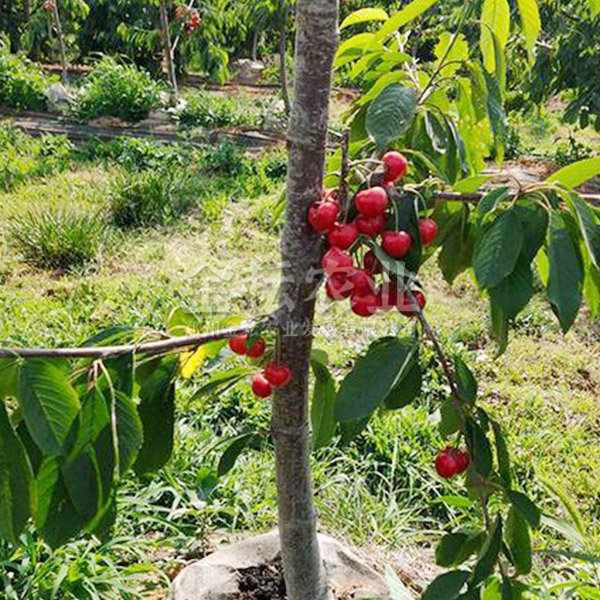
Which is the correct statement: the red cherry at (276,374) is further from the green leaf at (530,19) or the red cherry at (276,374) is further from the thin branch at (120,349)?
the green leaf at (530,19)

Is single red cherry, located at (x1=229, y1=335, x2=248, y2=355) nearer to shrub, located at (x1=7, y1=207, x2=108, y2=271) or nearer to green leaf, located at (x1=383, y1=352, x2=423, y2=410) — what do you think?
green leaf, located at (x1=383, y1=352, x2=423, y2=410)

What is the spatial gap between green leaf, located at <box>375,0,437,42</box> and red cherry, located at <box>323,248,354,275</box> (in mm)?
397

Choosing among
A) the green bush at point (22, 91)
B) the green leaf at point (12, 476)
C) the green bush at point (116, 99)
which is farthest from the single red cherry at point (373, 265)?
the green bush at point (22, 91)

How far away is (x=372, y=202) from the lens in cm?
82

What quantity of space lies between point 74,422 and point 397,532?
1.76m

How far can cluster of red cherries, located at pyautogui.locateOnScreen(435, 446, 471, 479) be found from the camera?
0.97m

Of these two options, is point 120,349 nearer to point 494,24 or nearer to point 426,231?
point 426,231

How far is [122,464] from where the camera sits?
0.84 meters

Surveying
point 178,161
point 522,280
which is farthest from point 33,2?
point 522,280

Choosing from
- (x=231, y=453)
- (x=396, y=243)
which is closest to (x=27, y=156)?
(x=231, y=453)

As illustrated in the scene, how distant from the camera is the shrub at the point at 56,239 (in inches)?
184

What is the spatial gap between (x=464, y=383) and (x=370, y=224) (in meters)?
0.25

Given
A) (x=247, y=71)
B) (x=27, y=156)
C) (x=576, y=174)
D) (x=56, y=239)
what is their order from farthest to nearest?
1. (x=247, y=71)
2. (x=27, y=156)
3. (x=56, y=239)
4. (x=576, y=174)

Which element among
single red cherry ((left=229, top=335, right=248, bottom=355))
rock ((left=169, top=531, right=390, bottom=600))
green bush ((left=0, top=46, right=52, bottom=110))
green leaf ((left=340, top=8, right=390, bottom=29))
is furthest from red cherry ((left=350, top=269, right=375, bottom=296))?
green bush ((left=0, top=46, right=52, bottom=110))
